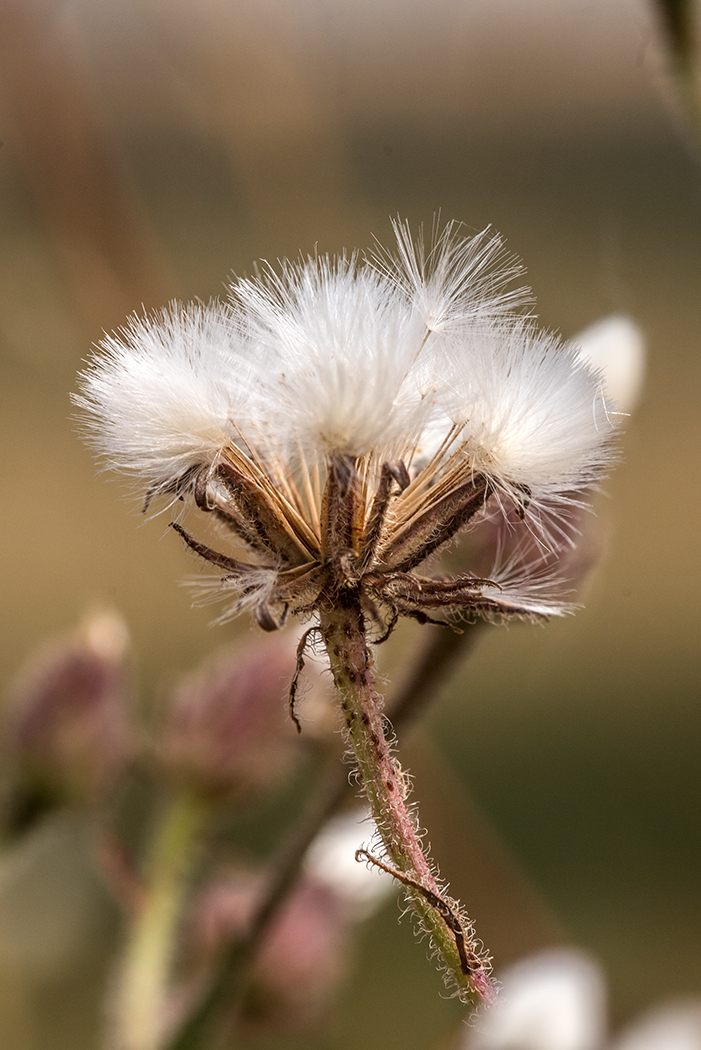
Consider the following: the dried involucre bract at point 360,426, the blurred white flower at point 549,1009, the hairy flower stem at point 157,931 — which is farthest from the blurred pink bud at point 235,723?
the dried involucre bract at point 360,426

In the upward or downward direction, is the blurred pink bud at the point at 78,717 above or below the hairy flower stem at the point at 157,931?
above

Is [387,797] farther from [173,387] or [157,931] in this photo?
[157,931]

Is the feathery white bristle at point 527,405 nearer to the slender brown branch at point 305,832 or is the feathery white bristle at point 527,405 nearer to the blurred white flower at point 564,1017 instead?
the slender brown branch at point 305,832

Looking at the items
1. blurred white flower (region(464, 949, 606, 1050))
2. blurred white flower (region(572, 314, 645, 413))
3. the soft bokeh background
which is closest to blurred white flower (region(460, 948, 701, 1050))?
blurred white flower (region(464, 949, 606, 1050))

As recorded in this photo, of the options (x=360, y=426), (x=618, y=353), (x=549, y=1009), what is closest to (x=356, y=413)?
(x=360, y=426)

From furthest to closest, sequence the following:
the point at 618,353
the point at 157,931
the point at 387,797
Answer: the point at 157,931 → the point at 618,353 → the point at 387,797

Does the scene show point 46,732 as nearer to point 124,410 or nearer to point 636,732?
point 124,410
